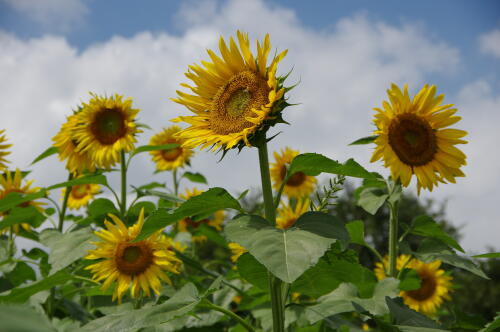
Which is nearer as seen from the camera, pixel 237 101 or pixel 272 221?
pixel 272 221

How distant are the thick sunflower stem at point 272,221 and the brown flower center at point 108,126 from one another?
2324 mm

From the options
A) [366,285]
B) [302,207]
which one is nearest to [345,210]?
[302,207]

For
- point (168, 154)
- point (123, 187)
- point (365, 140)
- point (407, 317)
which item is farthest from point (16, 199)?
point (168, 154)

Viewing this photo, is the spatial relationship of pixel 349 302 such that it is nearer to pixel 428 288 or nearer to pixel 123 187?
pixel 123 187

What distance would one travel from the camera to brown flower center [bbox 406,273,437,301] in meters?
5.58

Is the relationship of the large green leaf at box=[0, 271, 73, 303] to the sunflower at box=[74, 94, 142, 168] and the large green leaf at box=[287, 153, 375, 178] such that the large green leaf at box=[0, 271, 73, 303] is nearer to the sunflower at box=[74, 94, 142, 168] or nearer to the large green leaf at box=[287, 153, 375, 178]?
the large green leaf at box=[287, 153, 375, 178]

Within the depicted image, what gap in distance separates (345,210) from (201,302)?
89.7 ft

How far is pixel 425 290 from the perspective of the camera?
18.4 ft

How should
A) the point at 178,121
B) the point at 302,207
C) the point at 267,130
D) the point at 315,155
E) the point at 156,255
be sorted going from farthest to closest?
1. the point at 302,207
2. the point at 156,255
3. the point at 178,121
4. the point at 267,130
5. the point at 315,155

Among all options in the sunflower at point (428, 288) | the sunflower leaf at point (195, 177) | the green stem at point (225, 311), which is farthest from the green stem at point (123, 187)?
the sunflower at point (428, 288)

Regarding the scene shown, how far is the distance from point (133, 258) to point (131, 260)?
0.02 meters

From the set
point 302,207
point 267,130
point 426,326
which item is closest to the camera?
point 267,130

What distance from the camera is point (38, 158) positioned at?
427 cm

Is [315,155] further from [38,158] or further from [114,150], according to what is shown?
[38,158]
